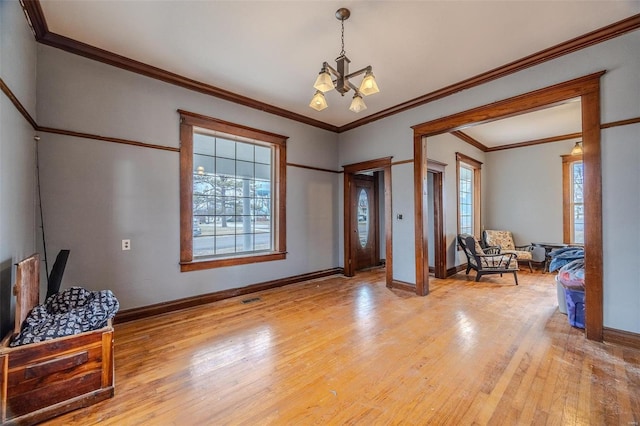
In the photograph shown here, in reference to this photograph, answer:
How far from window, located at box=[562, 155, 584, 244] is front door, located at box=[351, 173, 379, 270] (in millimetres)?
4242

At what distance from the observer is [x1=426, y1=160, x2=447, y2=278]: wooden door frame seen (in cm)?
527

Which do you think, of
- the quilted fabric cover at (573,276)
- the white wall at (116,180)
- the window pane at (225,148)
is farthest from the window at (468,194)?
the white wall at (116,180)

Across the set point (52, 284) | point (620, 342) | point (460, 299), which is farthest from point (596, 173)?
point (52, 284)

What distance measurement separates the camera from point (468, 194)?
654cm

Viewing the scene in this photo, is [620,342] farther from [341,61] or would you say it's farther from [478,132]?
[478,132]

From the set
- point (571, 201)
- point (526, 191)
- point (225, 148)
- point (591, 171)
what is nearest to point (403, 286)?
point (591, 171)

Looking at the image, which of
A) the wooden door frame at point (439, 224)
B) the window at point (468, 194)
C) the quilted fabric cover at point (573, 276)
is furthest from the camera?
the window at point (468, 194)

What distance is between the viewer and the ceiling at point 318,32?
2.33 metres

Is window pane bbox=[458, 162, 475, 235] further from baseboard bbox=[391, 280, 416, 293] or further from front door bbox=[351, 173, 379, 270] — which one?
baseboard bbox=[391, 280, 416, 293]

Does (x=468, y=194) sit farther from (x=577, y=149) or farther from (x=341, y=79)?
(x=341, y=79)

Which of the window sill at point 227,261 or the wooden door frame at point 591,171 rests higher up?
the wooden door frame at point 591,171

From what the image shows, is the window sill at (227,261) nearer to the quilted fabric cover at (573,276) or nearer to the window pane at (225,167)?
the window pane at (225,167)

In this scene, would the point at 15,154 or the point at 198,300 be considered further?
the point at 198,300

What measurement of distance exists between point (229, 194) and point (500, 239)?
636cm
